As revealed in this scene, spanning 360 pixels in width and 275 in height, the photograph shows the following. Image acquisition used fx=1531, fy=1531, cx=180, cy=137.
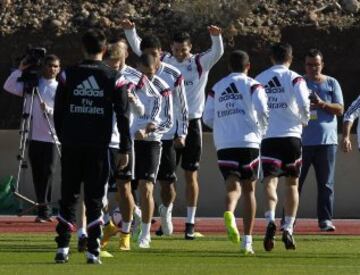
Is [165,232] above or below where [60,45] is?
below

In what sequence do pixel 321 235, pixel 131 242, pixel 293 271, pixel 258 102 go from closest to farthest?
pixel 293 271
pixel 258 102
pixel 131 242
pixel 321 235

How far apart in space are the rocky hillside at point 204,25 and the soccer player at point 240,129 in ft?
33.1

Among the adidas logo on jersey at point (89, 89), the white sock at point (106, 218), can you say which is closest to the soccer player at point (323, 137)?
the white sock at point (106, 218)

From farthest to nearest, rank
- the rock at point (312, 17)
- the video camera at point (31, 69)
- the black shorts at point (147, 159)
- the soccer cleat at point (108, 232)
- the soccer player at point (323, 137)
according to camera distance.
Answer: the rock at point (312, 17) → the video camera at point (31, 69) → the soccer player at point (323, 137) → the black shorts at point (147, 159) → the soccer cleat at point (108, 232)

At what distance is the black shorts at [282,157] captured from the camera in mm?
17766

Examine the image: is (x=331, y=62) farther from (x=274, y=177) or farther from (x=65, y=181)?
(x=65, y=181)

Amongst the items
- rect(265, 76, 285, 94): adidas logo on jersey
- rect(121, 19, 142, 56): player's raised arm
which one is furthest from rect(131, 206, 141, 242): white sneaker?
rect(121, 19, 142, 56): player's raised arm

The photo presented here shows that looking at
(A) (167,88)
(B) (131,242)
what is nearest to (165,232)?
(B) (131,242)

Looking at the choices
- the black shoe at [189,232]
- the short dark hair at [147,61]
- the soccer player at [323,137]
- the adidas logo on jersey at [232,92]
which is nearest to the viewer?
the adidas logo on jersey at [232,92]

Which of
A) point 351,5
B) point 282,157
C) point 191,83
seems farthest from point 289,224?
point 351,5

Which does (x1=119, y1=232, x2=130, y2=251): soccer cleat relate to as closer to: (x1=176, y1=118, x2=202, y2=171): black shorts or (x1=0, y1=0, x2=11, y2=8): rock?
(x1=176, y1=118, x2=202, y2=171): black shorts

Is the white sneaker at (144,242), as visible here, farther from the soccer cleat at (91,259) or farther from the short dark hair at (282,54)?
the short dark hair at (282,54)

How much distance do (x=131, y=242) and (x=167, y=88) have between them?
1.98 metres

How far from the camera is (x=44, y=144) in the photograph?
22.3 m
